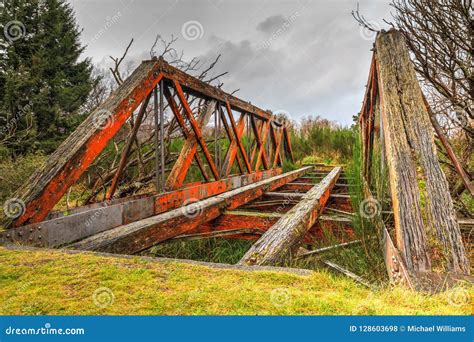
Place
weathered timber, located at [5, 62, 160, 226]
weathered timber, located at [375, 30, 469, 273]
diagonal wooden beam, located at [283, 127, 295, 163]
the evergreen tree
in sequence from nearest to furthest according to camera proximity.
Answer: weathered timber, located at [375, 30, 469, 273]
weathered timber, located at [5, 62, 160, 226]
diagonal wooden beam, located at [283, 127, 295, 163]
the evergreen tree

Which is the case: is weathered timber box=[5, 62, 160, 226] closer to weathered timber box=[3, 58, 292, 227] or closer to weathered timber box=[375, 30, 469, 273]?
weathered timber box=[3, 58, 292, 227]

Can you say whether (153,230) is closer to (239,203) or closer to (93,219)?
(93,219)

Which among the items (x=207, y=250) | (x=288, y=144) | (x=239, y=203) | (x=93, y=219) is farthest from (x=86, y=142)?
(x=288, y=144)

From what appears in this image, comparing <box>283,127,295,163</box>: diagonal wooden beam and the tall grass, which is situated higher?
<box>283,127,295,163</box>: diagonal wooden beam

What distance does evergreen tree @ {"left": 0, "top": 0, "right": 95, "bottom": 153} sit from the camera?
1456cm

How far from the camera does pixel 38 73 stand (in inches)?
633

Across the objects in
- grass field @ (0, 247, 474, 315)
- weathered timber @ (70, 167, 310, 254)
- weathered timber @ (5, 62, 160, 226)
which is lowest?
grass field @ (0, 247, 474, 315)

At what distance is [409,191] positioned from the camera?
4.86 ft

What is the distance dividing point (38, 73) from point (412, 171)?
19.1 m

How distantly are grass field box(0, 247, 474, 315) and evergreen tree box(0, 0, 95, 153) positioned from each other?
47.8 feet

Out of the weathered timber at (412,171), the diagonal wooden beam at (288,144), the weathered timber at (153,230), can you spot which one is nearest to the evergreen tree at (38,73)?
the diagonal wooden beam at (288,144)

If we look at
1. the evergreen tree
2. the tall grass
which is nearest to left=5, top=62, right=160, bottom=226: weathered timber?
the tall grass

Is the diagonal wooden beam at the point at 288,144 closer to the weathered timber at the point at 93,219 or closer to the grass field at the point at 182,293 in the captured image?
the weathered timber at the point at 93,219

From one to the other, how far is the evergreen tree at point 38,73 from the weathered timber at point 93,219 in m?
13.2
